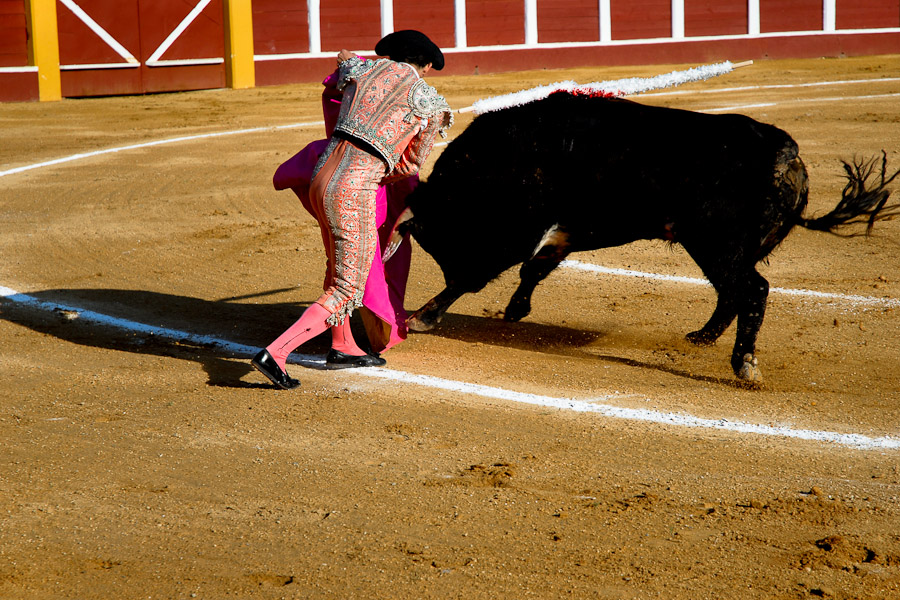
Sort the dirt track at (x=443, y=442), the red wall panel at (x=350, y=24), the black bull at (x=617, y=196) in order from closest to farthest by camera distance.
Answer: the dirt track at (x=443, y=442) < the black bull at (x=617, y=196) < the red wall panel at (x=350, y=24)

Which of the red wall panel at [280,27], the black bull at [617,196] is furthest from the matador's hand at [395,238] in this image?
the red wall panel at [280,27]

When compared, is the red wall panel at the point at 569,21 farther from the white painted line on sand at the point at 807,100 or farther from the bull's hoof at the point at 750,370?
the bull's hoof at the point at 750,370

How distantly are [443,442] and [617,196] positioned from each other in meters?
1.45

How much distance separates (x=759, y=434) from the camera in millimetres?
3594

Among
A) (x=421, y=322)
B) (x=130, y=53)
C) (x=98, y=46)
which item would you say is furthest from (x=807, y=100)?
(x=98, y=46)

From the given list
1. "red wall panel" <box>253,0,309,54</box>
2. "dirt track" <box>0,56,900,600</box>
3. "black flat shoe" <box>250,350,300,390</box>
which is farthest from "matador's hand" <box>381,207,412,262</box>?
"red wall panel" <box>253,0,309,54</box>

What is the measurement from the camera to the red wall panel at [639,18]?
667 inches

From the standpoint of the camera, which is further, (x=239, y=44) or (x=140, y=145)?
(x=239, y=44)

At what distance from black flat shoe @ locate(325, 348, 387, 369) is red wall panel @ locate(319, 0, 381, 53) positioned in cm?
1176

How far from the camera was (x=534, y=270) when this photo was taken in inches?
197

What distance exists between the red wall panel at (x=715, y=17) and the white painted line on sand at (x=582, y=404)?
556 inches

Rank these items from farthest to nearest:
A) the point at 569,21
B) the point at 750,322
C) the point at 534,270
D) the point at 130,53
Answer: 1. the point at 569,21
2. the point at 130,53
3. the point at 534,270
4. the point at 750,322

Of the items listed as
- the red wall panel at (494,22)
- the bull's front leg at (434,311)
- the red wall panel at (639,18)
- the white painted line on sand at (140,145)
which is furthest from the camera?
the red wall panel at (639,18)

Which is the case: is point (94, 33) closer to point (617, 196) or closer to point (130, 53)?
point (130, 53)
